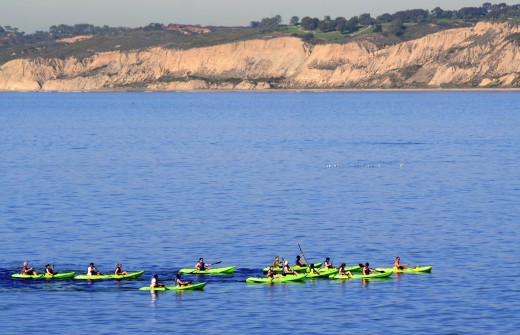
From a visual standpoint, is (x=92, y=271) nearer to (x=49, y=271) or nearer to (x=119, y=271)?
(x=119, y=271)

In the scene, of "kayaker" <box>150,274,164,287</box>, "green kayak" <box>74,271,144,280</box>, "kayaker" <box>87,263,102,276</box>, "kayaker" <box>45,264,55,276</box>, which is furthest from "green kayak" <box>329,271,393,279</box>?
"kayaker" <box>45,264,55,276</box>

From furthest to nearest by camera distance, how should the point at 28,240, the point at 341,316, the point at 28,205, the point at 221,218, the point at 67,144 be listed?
1. the point at 67,144
2. the point at 28,205
3. the point at 221,218
4. the point at 28,240
5. the point at 341,316

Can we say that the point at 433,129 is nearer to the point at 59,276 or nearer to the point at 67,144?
the point at 67,144

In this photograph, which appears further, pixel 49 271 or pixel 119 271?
pixel 49 271

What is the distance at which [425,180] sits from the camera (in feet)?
300

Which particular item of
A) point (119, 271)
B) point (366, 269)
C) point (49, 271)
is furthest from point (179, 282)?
point (366, 269)

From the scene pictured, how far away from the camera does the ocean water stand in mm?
45469

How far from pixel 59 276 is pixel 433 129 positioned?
109 m

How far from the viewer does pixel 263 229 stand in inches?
2598

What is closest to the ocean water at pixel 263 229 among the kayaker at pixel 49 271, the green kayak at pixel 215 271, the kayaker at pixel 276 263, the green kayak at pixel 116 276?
the green kayak at pixel 116 276

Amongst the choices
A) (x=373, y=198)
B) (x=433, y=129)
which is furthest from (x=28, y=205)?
(x=433, y=129)

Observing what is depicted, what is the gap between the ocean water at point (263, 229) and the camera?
149ft

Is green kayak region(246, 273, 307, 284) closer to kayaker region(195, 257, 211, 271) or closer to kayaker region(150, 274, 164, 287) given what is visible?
kayaker region(195, 257, 211, 271)

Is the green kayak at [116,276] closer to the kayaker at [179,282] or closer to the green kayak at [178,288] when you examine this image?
the green kayak at [178,288]
